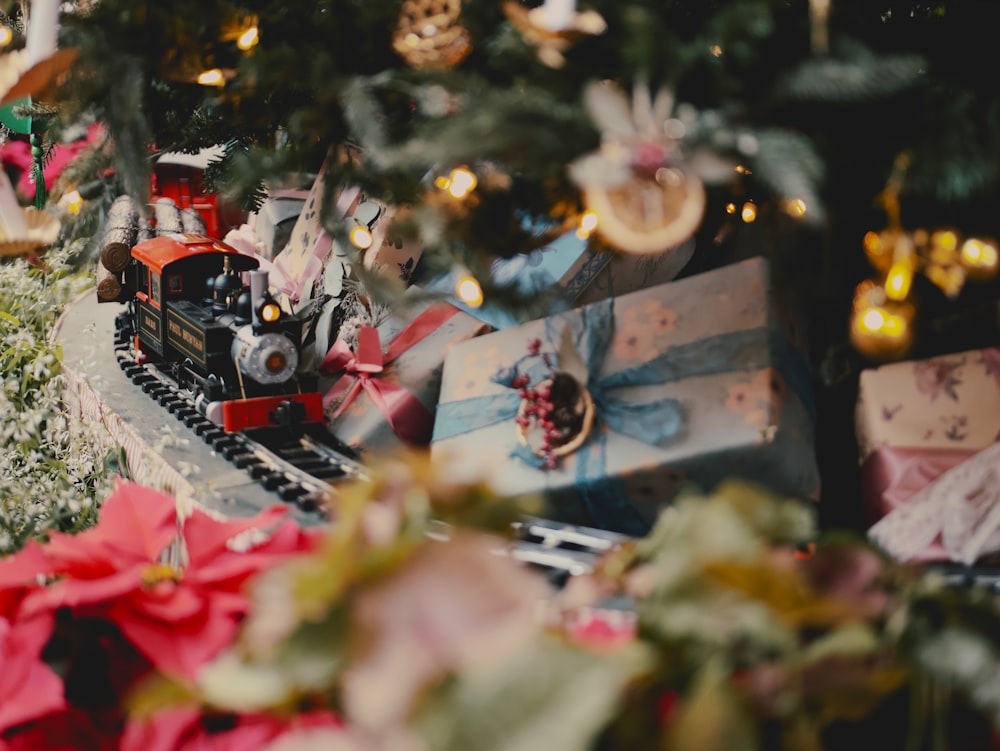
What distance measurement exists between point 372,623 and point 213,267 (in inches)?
110

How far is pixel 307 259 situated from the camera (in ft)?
8.72

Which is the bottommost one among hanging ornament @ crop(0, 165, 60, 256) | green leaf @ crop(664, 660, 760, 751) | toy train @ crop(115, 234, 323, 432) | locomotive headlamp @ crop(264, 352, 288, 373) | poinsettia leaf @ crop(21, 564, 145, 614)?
toy train @ crop(115, 234, 323, 432)

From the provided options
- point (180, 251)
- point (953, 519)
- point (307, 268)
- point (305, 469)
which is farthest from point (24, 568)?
point (180, 251)

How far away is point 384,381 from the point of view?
88.1 inches

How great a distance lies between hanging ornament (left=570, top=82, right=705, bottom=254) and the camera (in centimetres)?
71

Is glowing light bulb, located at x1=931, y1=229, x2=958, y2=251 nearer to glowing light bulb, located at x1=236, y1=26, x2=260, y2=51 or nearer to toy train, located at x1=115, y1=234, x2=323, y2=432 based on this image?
glowing light bulb, located at x1=236, y1=26, x2=260, y2=51

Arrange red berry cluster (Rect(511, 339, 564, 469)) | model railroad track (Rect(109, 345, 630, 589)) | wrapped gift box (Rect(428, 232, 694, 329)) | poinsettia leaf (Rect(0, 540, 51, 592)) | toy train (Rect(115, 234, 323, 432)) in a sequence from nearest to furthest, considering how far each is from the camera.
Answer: poinsettia leaf (Rect(0, 540, 51, 592)) < model railroad track (Rect(109, 345, 630, 589)) < red berry cluster (Rect(511, 339, 564, 469)) < wrapped gift box (Rect(428, 232, 694, 329)) < toy train (Rect(115, 234, 323, 432))

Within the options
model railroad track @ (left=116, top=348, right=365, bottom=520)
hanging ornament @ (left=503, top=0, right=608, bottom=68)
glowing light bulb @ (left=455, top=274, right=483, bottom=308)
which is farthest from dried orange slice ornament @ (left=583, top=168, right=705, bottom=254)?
model railroad track @ (left=116, top=348, right=365, bottom=520)

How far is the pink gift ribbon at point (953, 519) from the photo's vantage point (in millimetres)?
1234

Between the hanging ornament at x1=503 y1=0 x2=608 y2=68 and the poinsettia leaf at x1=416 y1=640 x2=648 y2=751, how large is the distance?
1.91 ft

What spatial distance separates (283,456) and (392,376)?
1.08 ft

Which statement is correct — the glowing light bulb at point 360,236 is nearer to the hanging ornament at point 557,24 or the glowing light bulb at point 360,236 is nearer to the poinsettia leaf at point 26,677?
the hanging ornament at point 557,24

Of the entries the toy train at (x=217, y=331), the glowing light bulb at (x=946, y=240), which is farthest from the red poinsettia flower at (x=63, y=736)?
the toy train at (x=217, y=331)

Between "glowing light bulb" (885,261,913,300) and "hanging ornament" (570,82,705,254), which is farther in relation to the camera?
"glowing light bulb" (885,261,913,300)
